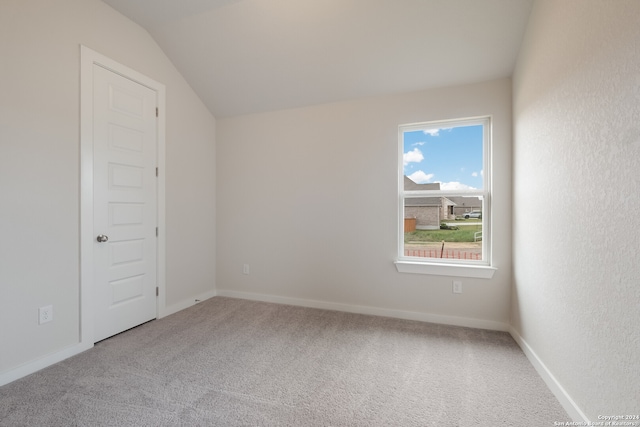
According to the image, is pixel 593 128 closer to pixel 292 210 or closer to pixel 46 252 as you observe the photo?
pixel 292 210

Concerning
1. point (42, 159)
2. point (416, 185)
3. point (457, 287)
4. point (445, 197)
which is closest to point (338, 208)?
point (416, 185)

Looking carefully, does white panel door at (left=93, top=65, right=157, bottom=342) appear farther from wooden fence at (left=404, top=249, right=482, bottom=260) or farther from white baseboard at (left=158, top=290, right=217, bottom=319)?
wooden fence at (left=404, top=249, right=482, bottom=260)

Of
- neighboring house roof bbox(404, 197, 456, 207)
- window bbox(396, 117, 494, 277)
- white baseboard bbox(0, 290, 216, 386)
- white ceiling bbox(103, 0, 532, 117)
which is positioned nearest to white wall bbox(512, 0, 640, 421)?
white ceiling bbox(103, 0, 532, 117)

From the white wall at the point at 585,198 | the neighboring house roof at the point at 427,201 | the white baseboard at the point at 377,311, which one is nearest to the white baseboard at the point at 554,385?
→ the white wall at the point at 585,198

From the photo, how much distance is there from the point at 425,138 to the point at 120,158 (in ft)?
9.70

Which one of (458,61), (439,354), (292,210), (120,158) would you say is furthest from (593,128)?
(120,158)

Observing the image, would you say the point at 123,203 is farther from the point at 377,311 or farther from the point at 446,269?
the point at 446,269

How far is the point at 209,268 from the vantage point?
12.1 feet

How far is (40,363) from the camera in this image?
6.59ft

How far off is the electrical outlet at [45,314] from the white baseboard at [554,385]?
3370mm

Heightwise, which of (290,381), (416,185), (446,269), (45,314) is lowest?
(290,381)

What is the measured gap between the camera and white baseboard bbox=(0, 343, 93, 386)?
1848 millimetres

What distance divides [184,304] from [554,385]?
11.0 ft

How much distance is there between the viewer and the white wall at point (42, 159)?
1864 millimetres
